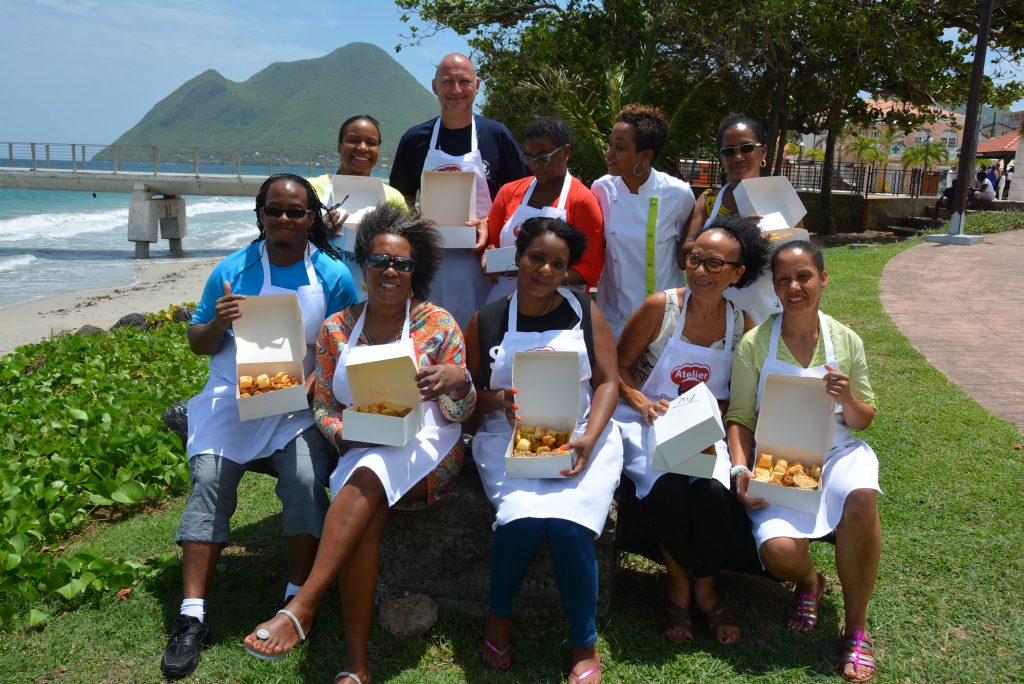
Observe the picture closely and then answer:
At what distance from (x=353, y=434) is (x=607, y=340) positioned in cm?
125

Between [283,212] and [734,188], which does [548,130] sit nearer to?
[734,188]

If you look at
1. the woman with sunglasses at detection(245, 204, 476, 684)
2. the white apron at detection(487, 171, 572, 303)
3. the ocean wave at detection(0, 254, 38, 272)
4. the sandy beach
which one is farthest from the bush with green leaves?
the ocean wave at detection(0, 254, 38, 272)

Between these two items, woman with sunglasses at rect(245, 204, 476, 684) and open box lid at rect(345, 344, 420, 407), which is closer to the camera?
woman with sunglasses at rect(245, 204, 476, 684)

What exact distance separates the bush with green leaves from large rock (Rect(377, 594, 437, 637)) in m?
1.31

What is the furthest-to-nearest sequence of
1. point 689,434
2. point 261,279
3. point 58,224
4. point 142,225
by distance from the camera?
1. point 58,224
2. point 142,225
3. point 261,279
4. point 689,434

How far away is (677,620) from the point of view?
360cm

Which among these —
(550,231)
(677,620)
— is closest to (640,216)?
(550,231)

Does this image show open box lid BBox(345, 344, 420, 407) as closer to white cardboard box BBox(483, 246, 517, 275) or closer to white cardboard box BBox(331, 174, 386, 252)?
white cardboard box BBox(483, 246, 517, 275)

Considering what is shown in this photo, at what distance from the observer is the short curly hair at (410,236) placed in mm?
3875

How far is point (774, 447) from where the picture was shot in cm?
355

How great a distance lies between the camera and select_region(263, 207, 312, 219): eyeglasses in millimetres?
3965

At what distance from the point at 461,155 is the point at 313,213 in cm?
117

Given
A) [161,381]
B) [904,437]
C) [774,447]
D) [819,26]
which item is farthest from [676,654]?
[819,26]

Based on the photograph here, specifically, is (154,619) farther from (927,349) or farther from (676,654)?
(927,349)
